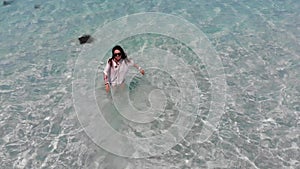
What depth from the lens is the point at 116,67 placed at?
771cm

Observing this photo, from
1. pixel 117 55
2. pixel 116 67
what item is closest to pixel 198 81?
pixel 116 67

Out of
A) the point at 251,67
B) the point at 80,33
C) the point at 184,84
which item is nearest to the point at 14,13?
the point at 80,33

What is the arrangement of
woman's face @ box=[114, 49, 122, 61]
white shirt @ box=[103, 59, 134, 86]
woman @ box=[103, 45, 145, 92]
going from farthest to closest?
white shirt @ box=[103, 59, 134, 86] → woman @ box=[103, 45, 145, 92] → woman's face @ box=[114, 49, 122, 61]

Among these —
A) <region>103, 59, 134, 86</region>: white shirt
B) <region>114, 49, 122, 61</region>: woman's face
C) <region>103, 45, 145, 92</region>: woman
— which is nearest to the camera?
<region>114, 49, 122, 61</region>: woman's face

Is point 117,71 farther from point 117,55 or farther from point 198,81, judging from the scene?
point 198,81

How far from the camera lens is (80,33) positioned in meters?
12.7

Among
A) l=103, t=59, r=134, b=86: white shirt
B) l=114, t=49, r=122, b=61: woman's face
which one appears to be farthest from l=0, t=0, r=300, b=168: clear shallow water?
l=114, t=49, r=122, b=61: woman's face

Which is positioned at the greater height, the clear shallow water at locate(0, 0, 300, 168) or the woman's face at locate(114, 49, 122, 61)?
the woman's face at locate(114, 49, 122, 61)

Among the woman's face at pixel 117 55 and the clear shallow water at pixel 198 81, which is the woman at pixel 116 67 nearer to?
the woman's face at pixel 117 55

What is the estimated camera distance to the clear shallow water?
7395 millimetres

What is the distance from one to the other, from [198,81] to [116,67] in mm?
3372

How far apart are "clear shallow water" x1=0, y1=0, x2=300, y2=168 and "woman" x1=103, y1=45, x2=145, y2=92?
46.2 inches

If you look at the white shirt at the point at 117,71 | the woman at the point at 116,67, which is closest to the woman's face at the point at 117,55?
the woman at the point at 116,67

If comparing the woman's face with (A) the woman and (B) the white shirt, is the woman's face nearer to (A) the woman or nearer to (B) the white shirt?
(A) the woman
